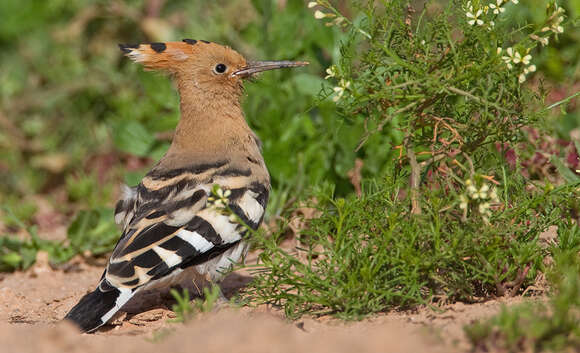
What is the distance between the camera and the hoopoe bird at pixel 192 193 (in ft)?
11.0

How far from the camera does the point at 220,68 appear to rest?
14.4 feet

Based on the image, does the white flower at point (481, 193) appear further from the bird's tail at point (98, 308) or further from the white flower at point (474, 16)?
the bird's tail at point (98, 308)

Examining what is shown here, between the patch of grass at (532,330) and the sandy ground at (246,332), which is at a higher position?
the patch of grass at (532,330)

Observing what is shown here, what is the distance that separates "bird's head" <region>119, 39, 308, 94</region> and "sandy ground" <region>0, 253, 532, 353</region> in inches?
54.0

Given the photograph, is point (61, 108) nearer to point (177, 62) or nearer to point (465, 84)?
point (177, 62)

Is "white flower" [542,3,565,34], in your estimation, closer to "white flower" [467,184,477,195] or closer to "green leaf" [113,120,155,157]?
"white flower" [467,184,477,195]

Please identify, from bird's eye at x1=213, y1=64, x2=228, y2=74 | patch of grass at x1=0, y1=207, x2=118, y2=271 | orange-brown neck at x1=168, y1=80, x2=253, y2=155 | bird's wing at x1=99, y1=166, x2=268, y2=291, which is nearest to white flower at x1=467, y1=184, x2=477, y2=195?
bird's wing at x1=99, y1=166, x2=268, y2=291

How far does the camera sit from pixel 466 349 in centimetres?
232

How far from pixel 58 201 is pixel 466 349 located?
15.0 ft

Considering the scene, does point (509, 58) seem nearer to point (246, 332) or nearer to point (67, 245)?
point (246, 332)

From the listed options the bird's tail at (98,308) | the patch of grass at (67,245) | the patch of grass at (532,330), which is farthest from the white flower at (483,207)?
the patch of grass at (67,245)

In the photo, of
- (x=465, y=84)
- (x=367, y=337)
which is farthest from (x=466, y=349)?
(x=465, y=84)

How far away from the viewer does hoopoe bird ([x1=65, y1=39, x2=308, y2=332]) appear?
337 cm

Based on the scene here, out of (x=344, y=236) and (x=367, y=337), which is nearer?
(x=367, y=337)
